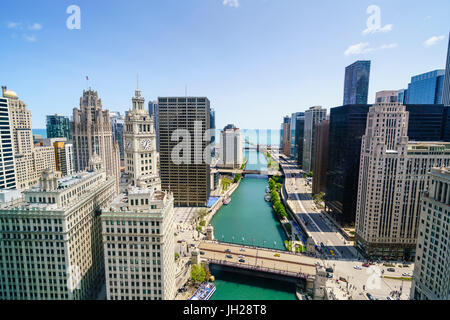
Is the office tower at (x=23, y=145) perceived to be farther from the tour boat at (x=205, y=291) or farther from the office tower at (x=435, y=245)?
the office tower at (x=435, y=245)

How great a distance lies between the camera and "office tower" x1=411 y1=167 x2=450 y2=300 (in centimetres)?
2639

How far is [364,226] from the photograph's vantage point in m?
48.2

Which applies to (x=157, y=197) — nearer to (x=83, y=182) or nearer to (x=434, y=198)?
(x=83, y=182)

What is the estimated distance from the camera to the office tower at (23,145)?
228 feet

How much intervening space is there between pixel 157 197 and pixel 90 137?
48.5 meters

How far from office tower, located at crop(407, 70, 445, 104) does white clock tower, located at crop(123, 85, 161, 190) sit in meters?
118

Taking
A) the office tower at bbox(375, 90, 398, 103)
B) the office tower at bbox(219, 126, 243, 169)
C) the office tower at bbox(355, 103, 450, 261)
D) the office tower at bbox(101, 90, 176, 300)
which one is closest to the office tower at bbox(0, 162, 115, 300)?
the office tower at bbox(101, 90, 176, 300)

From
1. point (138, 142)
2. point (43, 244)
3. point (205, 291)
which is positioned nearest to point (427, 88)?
point (205, 291)

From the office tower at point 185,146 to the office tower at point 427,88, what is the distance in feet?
323

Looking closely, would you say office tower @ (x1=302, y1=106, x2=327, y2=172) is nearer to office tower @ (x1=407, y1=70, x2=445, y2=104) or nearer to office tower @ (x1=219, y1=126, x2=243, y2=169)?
office tower @ (x1=219, y1=126, x2=243, y2=169)

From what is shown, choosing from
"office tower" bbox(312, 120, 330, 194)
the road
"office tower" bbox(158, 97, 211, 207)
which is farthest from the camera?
"office tower" bbox(312, 120, 330, 194)

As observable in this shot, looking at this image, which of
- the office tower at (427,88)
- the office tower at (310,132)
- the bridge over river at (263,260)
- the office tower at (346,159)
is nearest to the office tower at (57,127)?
the bridge over river at (263,260)

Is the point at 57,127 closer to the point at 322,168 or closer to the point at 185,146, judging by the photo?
the point at 185,146

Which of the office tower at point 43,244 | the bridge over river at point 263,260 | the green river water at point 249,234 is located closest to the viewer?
the office tower at point 43,244
